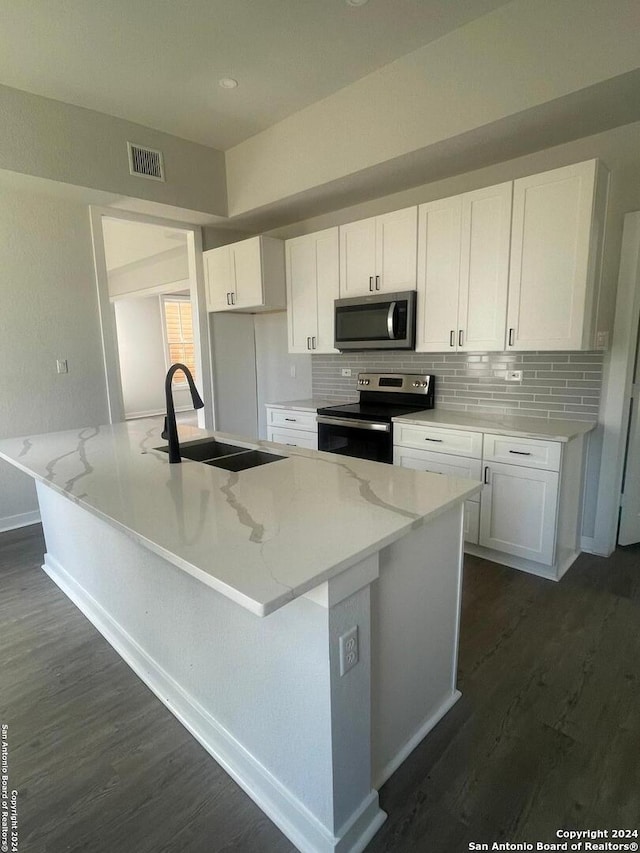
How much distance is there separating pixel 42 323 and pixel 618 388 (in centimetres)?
410

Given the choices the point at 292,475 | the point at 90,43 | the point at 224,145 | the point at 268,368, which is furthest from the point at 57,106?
the point at 292,475

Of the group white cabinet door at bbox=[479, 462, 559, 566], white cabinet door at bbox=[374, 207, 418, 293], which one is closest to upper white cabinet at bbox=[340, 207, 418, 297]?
white cabinet door at bbox=[374, 207, 418, 293]

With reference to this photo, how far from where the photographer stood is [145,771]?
1.49 meters

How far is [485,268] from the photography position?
9.27ft

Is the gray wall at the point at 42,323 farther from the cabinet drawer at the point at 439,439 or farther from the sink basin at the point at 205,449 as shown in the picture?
the cabinet drawer at the point at 439,439

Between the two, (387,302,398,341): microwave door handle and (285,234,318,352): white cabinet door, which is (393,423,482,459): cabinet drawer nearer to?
(387,302,398,341): microwave door handle

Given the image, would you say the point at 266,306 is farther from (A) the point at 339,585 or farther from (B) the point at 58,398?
(A) the point at 339,585

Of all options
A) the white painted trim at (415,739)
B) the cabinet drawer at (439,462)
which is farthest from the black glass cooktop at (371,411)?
the white painted trim at (415,739)

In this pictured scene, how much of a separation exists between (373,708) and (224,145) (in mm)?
4163

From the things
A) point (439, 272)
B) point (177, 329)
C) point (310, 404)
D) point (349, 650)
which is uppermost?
point (439, 272)

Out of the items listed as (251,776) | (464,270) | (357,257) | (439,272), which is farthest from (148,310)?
(251,776)

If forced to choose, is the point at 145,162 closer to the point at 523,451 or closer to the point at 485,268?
the point at 485,268

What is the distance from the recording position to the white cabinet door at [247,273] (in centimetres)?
390

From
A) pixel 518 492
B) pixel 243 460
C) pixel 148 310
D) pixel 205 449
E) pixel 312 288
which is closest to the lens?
pixel 243 460
